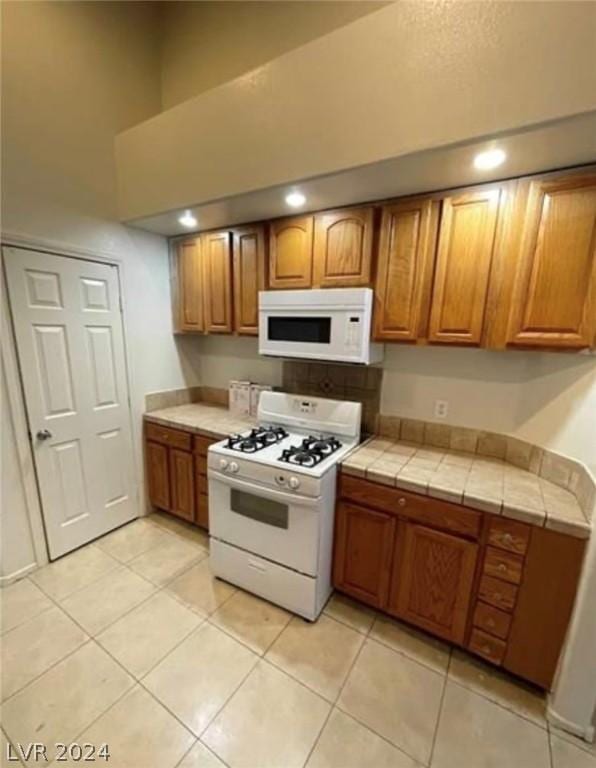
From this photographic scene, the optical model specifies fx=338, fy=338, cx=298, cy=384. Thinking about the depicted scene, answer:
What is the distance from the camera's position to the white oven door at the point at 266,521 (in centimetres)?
181

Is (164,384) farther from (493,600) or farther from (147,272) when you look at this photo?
(493,600)

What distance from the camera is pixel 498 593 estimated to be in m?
1.56

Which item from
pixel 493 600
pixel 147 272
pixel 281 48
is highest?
pixel 281 48

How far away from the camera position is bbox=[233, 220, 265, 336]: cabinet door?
2.33 metres

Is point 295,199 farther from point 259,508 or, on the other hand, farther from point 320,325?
point 259,508

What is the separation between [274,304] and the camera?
2.17m

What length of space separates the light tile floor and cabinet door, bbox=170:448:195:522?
1.92ft

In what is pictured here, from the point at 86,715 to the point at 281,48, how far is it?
3642mm

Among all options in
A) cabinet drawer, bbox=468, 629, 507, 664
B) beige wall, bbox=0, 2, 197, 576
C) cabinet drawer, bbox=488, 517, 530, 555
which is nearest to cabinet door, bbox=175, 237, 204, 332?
beige wall, bbox=0, 2, 197, 576

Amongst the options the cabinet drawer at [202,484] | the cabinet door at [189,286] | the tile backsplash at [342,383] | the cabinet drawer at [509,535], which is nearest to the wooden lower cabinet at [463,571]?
the cabinet drawer at [509,535]

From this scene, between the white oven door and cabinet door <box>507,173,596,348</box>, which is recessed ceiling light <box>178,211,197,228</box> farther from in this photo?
cabinet door <box>507,173,596,348</box>

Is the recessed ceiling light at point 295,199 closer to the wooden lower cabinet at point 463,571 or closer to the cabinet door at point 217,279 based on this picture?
the cabinet door at point 217,279

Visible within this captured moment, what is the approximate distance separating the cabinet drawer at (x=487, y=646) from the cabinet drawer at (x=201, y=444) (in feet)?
6.10

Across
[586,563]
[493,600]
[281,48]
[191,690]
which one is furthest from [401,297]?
[191,690]
